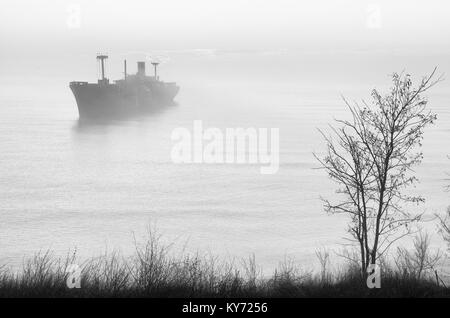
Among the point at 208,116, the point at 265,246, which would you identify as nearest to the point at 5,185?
the point at 265,246

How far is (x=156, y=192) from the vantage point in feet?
192

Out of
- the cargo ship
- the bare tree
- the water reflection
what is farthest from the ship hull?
the bare tree

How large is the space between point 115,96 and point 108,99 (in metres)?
1.62

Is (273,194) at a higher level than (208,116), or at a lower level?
lower

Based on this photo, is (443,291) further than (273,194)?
No

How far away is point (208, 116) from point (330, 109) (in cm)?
2542

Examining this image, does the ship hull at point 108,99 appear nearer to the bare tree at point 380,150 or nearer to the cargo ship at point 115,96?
the cargo ship at point 115,96

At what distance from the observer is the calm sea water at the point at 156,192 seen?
4069cm

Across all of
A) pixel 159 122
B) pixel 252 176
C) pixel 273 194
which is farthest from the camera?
pixel 159 122

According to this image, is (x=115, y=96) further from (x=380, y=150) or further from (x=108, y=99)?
(x=380, y=150)

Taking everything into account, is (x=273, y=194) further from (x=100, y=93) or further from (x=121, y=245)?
(x=100, y=93)

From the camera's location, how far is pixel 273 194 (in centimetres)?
5597

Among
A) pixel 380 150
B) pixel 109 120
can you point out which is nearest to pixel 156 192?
pixel 380 150

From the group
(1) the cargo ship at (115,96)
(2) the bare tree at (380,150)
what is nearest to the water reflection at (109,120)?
(1) the cargo ship at (115,96)
